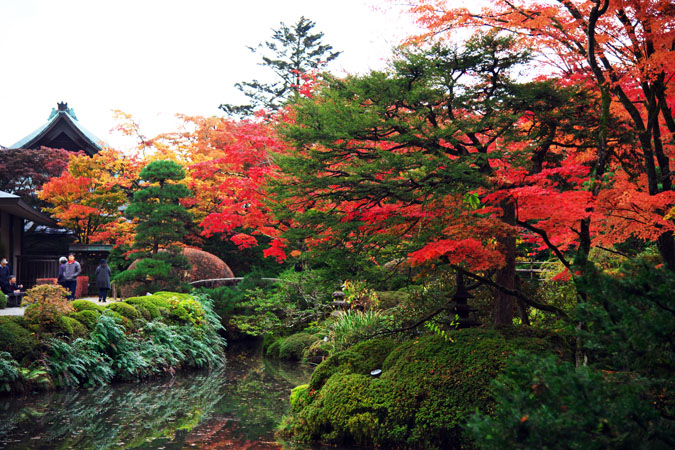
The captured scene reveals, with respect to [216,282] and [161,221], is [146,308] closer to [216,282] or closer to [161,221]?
[161,221]

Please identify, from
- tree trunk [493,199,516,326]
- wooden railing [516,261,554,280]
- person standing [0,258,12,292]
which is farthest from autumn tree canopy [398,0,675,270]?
person standing [0,258,12,292]

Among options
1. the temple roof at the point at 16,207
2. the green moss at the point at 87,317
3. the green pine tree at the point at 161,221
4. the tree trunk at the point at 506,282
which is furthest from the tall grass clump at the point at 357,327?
the temple roof at the point at 16,207

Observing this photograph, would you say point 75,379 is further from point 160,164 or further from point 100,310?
point 160,164

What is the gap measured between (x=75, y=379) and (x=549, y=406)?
10.3 meters

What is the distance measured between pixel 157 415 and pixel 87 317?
4163mm

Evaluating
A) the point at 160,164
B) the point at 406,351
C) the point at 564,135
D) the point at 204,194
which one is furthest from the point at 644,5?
the point at 204,194

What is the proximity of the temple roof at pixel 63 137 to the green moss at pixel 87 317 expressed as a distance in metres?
16.4

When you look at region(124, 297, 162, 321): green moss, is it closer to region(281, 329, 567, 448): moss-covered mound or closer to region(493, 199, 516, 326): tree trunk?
region(281, 329, 567, 448): moss-covered mound

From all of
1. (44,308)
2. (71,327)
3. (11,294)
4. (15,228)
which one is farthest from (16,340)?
(15,228)

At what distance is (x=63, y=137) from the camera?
1124 inches

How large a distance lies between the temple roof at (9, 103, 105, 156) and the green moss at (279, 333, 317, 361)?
54.9ft

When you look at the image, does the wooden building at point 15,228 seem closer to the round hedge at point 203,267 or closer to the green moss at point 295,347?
the round hedge at point 203,267

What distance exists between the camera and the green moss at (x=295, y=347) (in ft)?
49.6

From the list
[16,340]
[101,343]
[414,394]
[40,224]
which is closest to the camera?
[414,394]
